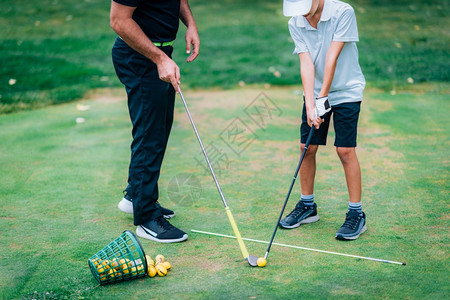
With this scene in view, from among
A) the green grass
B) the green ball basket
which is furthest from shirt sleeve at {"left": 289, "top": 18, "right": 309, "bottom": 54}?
the green grass

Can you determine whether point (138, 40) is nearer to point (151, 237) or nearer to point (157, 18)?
point (157, 18)

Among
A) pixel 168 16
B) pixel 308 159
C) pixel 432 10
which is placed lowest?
pixel 432 10

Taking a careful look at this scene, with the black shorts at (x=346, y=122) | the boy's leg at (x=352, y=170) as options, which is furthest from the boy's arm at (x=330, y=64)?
the boy's leg at (x=352, y=170)

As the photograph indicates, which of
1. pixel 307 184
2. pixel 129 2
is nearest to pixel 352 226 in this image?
pixel 307 184

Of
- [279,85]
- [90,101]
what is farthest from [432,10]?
[90,101]

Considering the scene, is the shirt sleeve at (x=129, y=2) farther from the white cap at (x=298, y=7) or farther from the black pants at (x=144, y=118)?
the white cap at (x=298, y=7)

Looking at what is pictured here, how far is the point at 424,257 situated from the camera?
118 inches

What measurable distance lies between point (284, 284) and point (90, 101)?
4477mm

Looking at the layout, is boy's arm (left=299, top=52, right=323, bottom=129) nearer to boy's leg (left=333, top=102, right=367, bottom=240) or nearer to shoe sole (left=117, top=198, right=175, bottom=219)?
boy's leg (left=333, top=102, right=367, bottom=240)

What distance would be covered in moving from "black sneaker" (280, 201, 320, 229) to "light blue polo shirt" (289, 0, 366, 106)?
0.65 metres

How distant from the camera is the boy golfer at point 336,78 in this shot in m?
3.27

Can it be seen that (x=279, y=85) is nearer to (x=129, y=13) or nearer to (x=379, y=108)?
(x=379, y=108)

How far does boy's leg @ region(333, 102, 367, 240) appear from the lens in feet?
11.0

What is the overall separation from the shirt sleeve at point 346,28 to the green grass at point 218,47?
3.88 m
